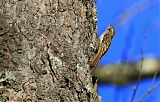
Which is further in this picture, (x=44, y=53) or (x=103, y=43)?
(x=103, y=43)

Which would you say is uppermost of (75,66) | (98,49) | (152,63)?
(152,63)

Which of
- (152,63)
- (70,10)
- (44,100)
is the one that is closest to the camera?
(44,100)

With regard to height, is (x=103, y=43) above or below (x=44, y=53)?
above

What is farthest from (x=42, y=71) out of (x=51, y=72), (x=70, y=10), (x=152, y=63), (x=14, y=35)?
(x=152, y=63)

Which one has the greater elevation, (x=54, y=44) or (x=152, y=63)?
(x=152, y=63)

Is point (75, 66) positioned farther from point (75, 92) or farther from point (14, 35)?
point (14, 35)

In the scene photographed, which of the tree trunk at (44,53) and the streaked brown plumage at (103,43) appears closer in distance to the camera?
the tree trunk at (44,53)

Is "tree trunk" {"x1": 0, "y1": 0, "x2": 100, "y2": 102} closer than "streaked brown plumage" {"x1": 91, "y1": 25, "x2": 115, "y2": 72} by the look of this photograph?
Yes

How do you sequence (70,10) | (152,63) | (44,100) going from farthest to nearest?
(152,63), (70,10), (44,100)
